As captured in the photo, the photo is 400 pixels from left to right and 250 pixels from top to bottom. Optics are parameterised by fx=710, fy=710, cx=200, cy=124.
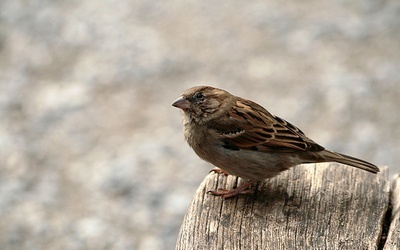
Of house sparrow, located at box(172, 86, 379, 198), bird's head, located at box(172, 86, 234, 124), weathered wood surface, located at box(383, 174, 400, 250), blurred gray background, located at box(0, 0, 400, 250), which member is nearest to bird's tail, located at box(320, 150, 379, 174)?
house sparrow, located at box(172, 86, 379, 198)

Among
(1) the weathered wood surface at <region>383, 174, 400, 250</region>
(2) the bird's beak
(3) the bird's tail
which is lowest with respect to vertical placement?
(1) the weathered wood surface at <region>383, 174, 400, 250</region>

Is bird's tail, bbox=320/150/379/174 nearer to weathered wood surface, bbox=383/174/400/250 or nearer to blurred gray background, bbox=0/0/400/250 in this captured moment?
weathered wood surface, bbox=383/174/400/250

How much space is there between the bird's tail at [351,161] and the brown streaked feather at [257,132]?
0.26ft

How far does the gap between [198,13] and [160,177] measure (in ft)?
8.41

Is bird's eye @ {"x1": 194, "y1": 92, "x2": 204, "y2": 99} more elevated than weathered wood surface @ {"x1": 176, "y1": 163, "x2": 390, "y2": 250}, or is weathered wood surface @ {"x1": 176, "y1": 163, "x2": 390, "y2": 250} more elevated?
bird's eye @ {"x1": 194, "y1": 92, "x2": 204, "y2": 99}

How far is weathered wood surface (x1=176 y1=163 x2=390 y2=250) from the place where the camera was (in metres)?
2.49

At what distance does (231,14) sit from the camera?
786 cm

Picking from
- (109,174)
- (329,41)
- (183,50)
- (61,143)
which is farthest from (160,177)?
(329,41)

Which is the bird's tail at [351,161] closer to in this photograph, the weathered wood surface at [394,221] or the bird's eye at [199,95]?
the weathered wood surface at [394,221]

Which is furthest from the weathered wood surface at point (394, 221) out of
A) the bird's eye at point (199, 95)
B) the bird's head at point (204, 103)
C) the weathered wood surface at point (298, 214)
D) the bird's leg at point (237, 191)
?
the bird's eye at point (199, 95)

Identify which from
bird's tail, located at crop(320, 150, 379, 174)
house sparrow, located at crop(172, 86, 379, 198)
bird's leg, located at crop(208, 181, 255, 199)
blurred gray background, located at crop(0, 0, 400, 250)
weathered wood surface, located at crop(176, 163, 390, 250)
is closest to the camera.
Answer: weathered wood surface, located at crop(176, 163, 390, 250)

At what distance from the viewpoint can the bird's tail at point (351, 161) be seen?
2955 millimetres

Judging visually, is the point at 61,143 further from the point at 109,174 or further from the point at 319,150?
the point at 319,150

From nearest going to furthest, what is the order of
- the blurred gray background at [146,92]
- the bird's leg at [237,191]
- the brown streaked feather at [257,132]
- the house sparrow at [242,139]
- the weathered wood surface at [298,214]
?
the weathered wood surface at [298,214] < the bird's leg at [237,191] < the house sparrow at [242,139] < the brown streaked feather at [257,132] < the blurred gray background at [146,92]
